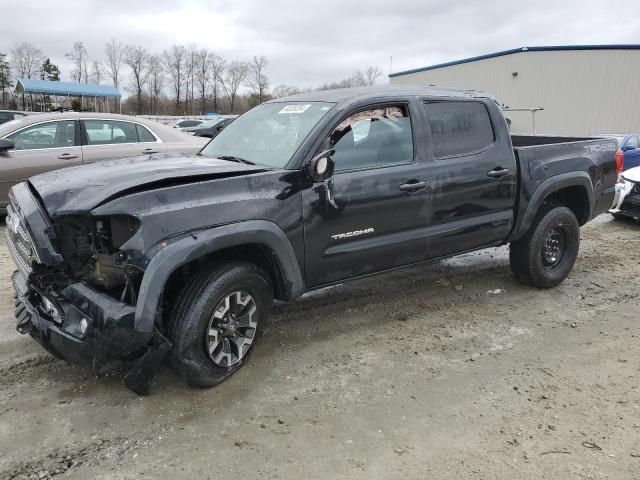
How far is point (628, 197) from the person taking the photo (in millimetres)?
8742

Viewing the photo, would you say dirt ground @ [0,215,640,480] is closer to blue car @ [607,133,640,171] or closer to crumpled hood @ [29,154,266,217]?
crumpled hood @ [29,154,266,217]

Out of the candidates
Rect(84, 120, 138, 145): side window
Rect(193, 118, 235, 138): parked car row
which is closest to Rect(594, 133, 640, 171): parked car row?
Rect(193, 118, 235, 138): parked car row

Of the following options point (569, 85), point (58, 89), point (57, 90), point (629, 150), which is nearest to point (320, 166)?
point (629, 150)

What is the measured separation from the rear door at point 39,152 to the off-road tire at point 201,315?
5.03 m

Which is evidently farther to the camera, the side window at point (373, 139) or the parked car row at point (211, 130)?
the parked car row at point (211, 130)

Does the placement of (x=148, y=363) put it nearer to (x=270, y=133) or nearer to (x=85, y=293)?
(x=85, y=293)

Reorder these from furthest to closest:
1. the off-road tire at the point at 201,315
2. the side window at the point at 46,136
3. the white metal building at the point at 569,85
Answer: the white metal building at the point at 569,85
the side window at the point at 46,136
the off-road tire at the point at 201,315

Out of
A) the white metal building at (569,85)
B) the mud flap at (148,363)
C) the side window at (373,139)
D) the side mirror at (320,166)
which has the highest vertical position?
the white metal building at (569,85)

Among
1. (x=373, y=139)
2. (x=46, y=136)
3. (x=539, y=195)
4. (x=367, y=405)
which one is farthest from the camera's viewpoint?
(x=46, y=136)

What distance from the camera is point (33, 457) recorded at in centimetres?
270

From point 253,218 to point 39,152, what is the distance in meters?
5.30

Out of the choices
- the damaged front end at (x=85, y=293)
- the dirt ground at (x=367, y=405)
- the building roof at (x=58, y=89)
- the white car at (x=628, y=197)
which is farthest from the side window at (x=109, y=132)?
the building roof at (x=58, y=89)

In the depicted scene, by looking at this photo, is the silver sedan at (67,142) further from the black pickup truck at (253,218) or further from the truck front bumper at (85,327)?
the truck front bumper at (85,327)

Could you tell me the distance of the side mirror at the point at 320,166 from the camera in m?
3.55
